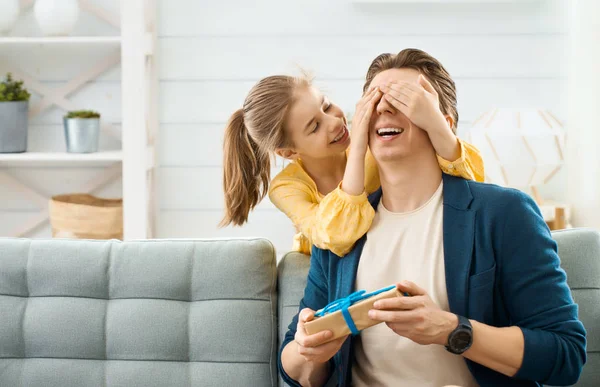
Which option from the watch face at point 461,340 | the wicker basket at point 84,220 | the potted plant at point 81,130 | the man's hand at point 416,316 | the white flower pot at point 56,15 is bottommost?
the wicker basket at point 84,220

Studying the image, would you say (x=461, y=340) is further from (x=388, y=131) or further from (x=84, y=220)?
(x=84, y=220)

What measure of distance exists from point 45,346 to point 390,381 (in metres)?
0.85

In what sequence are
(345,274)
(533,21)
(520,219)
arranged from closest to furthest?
(520,219) → (345,274) → (533,21)

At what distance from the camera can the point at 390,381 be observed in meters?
1.50

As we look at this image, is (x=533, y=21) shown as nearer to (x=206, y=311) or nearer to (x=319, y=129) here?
(x=319, y=129)

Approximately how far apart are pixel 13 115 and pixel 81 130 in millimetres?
281

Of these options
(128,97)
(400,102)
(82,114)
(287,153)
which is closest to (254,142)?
(287,153)

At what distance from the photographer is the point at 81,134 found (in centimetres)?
315

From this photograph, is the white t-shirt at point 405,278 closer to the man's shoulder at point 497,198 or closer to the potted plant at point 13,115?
the man's shoulder at point 497,198

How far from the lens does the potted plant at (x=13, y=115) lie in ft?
10.2

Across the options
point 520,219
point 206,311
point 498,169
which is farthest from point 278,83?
point 498,169

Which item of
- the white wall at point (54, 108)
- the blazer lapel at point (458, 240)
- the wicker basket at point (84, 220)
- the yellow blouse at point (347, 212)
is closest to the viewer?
the blazer lapel at point (458, 240)

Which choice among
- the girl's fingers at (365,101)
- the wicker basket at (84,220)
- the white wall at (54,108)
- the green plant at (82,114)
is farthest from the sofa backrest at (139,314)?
the white wall at (54,108)

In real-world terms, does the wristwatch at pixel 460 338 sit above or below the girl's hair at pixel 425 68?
below
